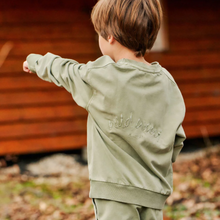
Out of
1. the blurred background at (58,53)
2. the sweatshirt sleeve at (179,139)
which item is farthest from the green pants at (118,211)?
the blurred background at (58,53)

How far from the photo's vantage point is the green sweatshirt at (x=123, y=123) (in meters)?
1.56

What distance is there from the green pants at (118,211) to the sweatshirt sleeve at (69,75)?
1.63 feet

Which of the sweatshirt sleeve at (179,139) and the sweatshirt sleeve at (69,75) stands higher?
the sweatshirt sleeve at (69,75)

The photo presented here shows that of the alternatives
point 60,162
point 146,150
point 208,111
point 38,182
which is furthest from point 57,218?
point 208,111

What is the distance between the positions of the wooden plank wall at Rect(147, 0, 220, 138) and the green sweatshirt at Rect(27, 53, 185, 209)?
4.76 meters

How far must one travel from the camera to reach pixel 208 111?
6762 millimetres

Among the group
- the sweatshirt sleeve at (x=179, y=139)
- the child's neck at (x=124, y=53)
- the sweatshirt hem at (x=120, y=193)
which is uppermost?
the child's neck at (x=124, y=53)

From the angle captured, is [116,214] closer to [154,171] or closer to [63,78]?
[154,171]

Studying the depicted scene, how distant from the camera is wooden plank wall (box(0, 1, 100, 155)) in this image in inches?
224

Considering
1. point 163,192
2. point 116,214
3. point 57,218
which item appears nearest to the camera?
point 116,214

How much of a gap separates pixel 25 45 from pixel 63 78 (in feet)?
14.4

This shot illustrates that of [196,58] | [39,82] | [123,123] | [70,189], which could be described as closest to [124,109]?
[123,123]

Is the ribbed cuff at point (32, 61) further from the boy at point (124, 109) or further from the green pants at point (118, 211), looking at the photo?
the green pants at point (118, 211)

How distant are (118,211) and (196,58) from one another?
5.51 m
